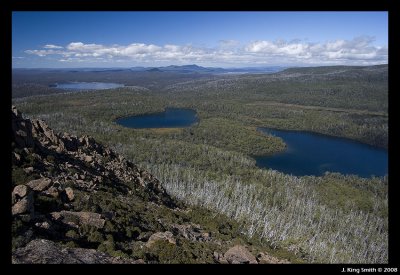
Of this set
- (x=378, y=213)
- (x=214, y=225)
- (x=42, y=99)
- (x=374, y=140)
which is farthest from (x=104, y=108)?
(x=214, y=225)

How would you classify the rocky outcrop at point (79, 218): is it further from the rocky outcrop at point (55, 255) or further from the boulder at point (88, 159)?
the boulder at point (88, 159)

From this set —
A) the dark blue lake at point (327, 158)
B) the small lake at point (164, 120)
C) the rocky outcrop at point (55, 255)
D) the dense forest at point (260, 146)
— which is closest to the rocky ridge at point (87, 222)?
the rocky outcrop at point (55, 255)

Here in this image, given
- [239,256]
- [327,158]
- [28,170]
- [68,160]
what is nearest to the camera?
[239,256]

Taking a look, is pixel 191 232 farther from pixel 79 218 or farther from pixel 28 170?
pixel 28 170

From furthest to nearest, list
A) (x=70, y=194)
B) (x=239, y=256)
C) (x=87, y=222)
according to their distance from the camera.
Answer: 1. (x=70, y=194)
2. (x=239, y=256)
3. (x=87, y=222)

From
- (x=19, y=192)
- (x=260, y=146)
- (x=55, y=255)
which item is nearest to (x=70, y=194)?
(x=19, y=192)

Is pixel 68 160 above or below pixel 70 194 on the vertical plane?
above

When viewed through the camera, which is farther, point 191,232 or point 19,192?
point 191,232

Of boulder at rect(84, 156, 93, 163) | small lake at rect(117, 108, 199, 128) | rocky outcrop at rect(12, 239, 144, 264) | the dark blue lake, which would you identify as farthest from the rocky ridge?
small lake at rect(117, 108, 199, 128)
